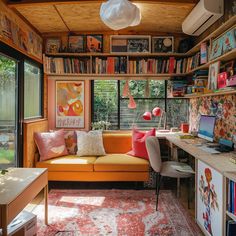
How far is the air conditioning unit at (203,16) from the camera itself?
2.68 meters

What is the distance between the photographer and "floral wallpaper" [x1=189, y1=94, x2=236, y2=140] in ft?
8.68

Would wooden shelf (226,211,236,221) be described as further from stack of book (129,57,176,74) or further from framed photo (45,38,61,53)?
framed photo (45,38,61,53)

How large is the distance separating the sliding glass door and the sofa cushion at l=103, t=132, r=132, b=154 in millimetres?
1427

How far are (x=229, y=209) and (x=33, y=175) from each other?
63.8 inches

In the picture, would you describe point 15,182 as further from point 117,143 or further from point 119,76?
point 119,76

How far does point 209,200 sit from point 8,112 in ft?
8.23

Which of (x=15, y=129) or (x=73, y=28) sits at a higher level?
(x=73, y=28)

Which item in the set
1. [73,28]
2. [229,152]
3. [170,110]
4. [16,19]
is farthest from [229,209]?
[73,28]

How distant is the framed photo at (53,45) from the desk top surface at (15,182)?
8.13ft

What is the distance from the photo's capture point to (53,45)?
13.3ft

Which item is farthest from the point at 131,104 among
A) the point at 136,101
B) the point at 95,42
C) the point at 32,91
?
the point at 32,91

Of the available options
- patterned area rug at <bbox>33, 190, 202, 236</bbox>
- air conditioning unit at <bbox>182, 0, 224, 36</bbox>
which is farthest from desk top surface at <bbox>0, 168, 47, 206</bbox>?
air conditioning unit at <bbox>182, 0, 224, 36</bbox>

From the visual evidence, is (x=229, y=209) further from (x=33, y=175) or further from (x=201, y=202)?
(x=33, y=175)

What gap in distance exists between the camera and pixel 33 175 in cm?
206
